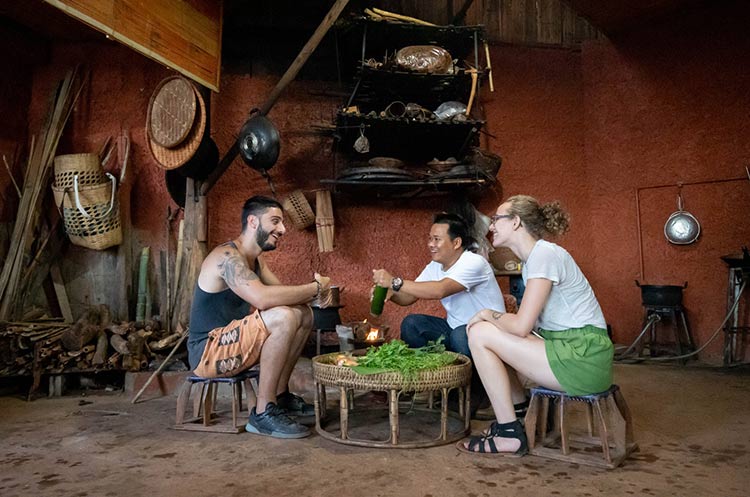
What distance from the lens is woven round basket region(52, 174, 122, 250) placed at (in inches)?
184

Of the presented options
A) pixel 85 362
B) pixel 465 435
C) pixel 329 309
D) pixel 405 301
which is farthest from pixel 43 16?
pixel 465 435

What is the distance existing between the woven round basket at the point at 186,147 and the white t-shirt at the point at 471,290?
88.0 inches

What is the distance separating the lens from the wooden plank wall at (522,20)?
631 cm

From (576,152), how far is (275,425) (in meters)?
5.14

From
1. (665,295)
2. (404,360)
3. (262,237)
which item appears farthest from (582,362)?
(665,295)

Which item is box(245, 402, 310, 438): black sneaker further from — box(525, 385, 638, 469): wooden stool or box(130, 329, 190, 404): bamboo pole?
box(130, 329, 190, 404): bamboo pole

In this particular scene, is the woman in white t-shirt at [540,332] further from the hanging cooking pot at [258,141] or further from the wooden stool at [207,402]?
the hanging cooking pot at [258,141]

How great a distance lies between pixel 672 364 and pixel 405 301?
366 cm

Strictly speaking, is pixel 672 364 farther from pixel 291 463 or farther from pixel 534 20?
pixel 291 463

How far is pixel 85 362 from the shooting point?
4461mm

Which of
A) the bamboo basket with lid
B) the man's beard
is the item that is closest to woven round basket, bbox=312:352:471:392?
the man's beard

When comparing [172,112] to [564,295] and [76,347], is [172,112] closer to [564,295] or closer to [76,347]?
[76,347]

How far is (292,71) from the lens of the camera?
14.4 ft

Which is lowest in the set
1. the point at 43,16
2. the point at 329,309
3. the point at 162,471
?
the point at 162,471
